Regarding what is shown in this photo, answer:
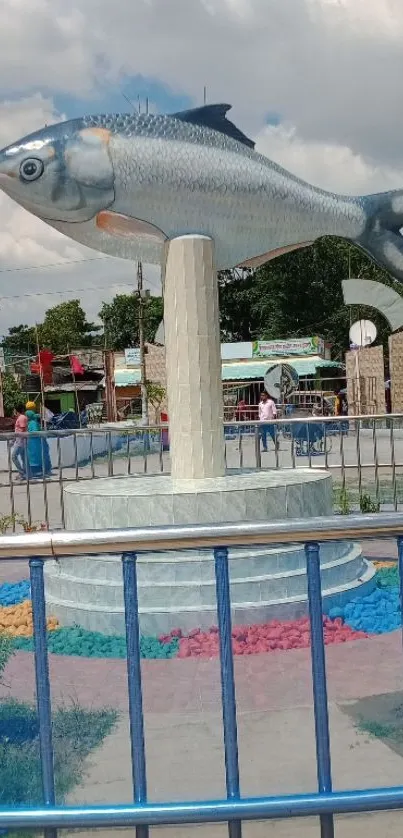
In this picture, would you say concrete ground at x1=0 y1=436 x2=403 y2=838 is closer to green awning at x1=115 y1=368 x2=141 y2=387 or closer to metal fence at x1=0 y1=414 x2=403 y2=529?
metal fence at x1=0 y1=414 x2=403 y2=529

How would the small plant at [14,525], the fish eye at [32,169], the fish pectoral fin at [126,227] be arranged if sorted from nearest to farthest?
the fish eye at [32,169], the fish pectoral fin at [126,227], the small plant at [14,525]

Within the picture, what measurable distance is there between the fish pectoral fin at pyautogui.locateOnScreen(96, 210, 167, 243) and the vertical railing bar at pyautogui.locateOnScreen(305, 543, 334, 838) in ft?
15.4

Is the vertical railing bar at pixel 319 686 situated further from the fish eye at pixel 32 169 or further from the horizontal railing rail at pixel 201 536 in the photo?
the fish eye at pixel 32 169

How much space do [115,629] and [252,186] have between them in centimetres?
470

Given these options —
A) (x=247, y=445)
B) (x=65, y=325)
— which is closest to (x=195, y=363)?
(x=247, y=445)

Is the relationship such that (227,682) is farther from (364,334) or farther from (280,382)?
(364,334)

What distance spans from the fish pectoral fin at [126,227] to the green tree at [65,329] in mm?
51727

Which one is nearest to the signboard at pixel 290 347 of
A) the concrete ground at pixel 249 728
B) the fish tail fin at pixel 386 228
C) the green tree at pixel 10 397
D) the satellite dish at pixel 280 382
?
the satellite dish at pixel 280 382

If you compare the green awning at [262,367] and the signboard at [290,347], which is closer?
the green awning at [262,367]

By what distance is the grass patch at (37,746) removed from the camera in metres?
2.47

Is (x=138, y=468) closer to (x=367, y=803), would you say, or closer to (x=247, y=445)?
(x=247, y=445)

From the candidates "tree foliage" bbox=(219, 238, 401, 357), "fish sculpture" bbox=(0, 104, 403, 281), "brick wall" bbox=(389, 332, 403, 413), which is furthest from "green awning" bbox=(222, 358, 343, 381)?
"fish sculpture" bbox=(0, 104, 403, 281)

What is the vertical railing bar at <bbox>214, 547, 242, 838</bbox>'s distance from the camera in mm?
2406

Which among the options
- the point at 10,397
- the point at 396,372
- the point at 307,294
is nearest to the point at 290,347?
the point at 396,372
